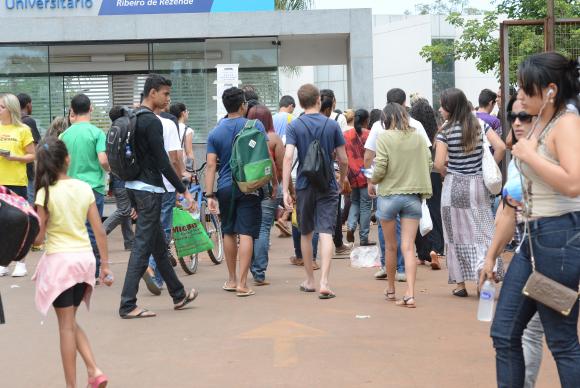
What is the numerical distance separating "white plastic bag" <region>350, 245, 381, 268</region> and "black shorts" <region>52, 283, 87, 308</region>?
5.91m

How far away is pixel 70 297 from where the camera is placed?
5.71 meters

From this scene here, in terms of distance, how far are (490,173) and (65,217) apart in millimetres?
4272

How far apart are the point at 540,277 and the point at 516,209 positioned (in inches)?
23.6

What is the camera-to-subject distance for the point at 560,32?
11141 millimetres

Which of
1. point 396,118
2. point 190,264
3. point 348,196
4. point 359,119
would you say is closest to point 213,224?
point 190,264

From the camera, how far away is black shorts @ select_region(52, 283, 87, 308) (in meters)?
5.69

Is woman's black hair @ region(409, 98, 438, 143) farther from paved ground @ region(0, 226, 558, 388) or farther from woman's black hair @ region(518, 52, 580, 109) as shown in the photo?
woman's black hair @ region(518, 52, 580, 109)

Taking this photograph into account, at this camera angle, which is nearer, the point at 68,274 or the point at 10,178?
the point at 68,274

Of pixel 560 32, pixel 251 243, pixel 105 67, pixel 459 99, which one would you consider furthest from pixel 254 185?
pixel 105 67

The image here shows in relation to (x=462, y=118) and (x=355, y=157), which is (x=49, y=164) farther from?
(x=355, y=157)

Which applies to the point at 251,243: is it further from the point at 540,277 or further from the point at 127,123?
the point at 540,277

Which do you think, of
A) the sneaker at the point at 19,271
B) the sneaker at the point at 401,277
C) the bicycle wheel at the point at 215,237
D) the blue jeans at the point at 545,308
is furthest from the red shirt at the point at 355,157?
the blue jeans at the point at 545,308

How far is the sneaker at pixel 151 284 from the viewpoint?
9.52 meters

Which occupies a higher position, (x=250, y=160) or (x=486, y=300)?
(x=250, y=160)
